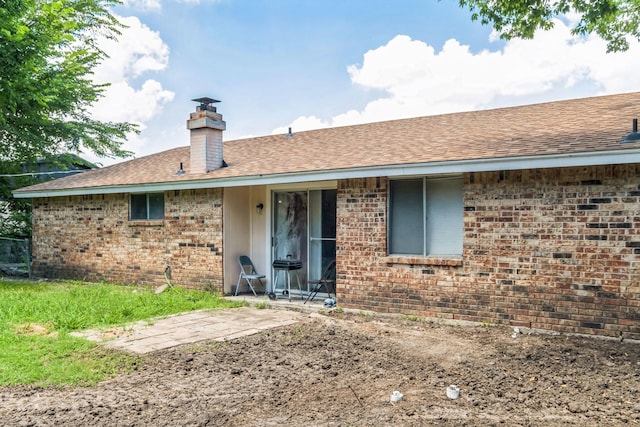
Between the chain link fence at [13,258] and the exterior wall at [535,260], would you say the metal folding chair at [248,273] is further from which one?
the chain link fence at [13,258]

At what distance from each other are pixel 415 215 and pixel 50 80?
1147cm

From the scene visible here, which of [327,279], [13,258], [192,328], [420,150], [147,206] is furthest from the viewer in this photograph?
[13,258]

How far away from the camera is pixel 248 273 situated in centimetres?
1227

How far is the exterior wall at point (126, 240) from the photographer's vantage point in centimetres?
1194

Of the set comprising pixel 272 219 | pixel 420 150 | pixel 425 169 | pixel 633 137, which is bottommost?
pixel 272 219

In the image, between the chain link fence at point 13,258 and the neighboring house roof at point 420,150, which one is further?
the chain link fence at point 13,258

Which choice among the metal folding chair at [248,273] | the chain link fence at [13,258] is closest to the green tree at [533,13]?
the metal folding chair at [248,273]

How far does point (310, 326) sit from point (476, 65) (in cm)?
868

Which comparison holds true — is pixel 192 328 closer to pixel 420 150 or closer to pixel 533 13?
pixel 420 150

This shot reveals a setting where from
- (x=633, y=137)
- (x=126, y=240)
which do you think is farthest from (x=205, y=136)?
(x=633, y=137)

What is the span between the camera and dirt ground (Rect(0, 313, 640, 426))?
4.69 meters

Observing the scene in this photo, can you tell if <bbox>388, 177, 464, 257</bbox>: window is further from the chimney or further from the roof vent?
the chimney

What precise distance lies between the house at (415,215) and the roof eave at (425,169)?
2 centimetres

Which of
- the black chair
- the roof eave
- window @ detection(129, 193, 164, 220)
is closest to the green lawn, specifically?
the black chair
